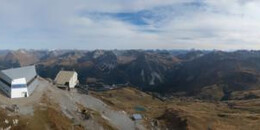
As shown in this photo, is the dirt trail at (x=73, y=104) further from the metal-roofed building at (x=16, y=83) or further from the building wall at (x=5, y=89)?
the metal-roofed building at (x=16, y=83)

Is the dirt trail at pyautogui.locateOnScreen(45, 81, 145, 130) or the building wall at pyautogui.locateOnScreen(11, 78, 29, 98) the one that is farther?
the dirt trail at pyautogui.locateOnScreen(45, 81, 145, 130)

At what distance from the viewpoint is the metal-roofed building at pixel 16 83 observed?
326 ft

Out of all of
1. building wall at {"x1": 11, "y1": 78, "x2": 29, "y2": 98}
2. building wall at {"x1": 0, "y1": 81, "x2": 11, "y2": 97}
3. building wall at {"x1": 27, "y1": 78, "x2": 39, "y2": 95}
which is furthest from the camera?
building wall at {"x1": 27, "y1": 78, "x2": 39, "y2": 95}

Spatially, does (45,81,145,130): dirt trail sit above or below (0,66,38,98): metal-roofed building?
below

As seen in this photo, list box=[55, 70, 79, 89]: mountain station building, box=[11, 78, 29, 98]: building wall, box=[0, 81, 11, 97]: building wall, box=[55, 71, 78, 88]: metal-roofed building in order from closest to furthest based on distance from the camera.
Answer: box=[11, 78, 29, 98]: building wall, box=[0, 81, 11, 97]: building wall, box=[55, 70, 79, 89]: mountain station building, box=[55, 71, 78, 88]: metal-roofed building

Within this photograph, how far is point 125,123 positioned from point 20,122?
31.5 metres

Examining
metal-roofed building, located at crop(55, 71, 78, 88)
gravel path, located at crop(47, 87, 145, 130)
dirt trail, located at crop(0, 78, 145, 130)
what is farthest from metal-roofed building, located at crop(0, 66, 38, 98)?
metal-roofed building, located at crop(55, 71, 78, 88)

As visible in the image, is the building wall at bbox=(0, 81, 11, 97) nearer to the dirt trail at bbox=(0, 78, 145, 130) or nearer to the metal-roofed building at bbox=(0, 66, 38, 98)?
the metal-roofed building at bbox=(0, 66, 38, 98)

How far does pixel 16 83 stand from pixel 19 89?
6.44 feet

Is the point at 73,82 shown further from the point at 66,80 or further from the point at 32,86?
the point at 32,86

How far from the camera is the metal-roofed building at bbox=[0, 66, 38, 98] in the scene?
9931 centimetres

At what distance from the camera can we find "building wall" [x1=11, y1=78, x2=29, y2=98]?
98.9 meters

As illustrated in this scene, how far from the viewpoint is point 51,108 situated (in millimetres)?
91000

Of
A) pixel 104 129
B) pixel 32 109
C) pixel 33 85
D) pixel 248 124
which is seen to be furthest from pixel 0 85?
pixel 248 124
